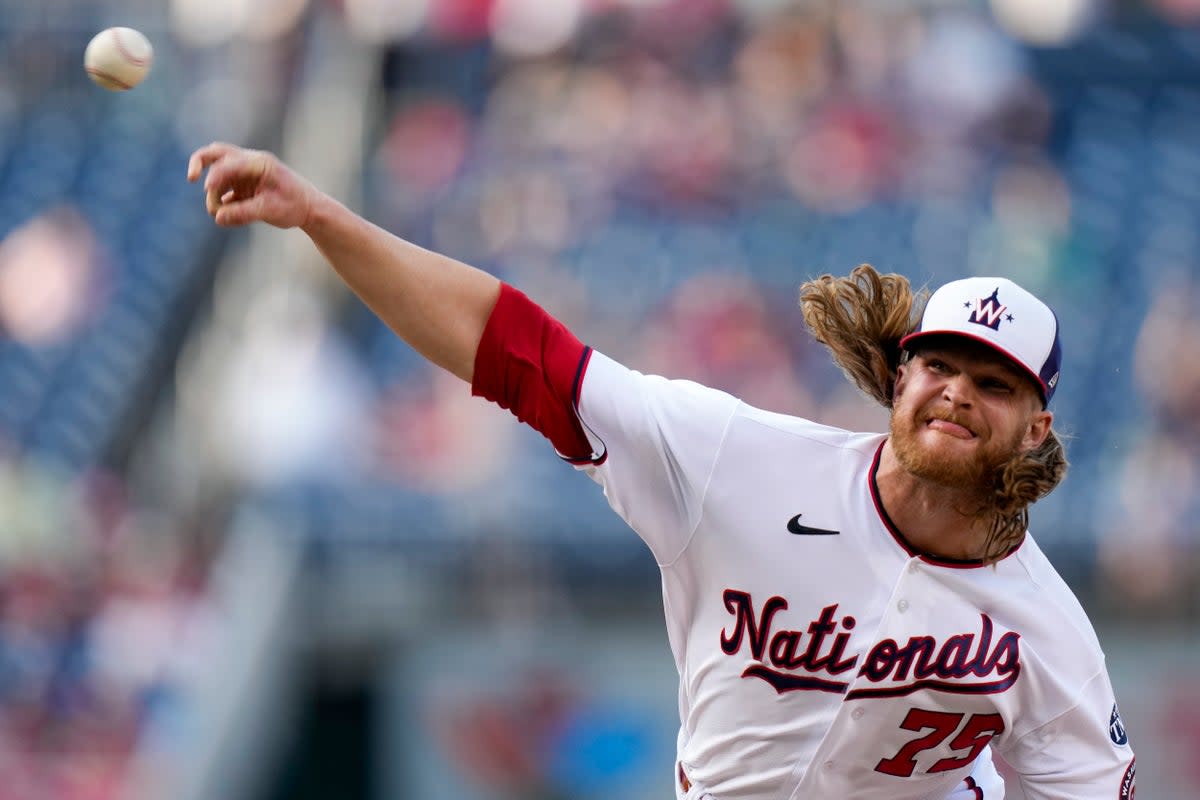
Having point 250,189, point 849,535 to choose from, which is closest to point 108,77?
point 250,189

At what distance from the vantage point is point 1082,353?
9789 mm

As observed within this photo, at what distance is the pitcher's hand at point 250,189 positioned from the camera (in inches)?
122

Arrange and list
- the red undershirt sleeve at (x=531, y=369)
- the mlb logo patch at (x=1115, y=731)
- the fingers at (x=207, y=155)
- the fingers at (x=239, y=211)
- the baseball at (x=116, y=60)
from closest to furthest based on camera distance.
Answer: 1. the fingers at (x=207, y=155)
2. the fingers at (x=239, y=211)
3. the red undershirt sleeve at (x=531, y=369)
4. the mlb logo patch at (x=1115, y=731)
5. the baseball at (x=116, y=60)

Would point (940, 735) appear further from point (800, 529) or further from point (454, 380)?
point (454, 380)

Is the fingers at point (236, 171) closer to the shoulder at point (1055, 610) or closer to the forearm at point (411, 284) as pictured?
the forearm at point (411, 284)

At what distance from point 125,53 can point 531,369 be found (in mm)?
1251

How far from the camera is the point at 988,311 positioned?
11.2 feet

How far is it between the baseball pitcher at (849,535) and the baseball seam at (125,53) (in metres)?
0.92

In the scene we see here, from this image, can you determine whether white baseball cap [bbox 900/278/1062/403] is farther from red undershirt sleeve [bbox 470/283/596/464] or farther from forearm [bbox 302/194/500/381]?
forearm [bbox 302/194/500/381]

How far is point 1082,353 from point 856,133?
2.07m

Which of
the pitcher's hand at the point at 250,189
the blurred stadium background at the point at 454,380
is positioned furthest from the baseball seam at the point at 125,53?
the blurred stadium background at the point at 454,380

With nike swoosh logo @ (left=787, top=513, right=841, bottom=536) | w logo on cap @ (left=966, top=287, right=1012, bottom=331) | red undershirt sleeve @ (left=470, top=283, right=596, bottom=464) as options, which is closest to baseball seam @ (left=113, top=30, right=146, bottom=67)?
red undershirt sleeve @ (left=470, top=283, right=596, bottom=464)

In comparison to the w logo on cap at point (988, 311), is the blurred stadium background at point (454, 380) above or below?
above

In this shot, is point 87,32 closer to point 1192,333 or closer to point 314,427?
point 314,427
